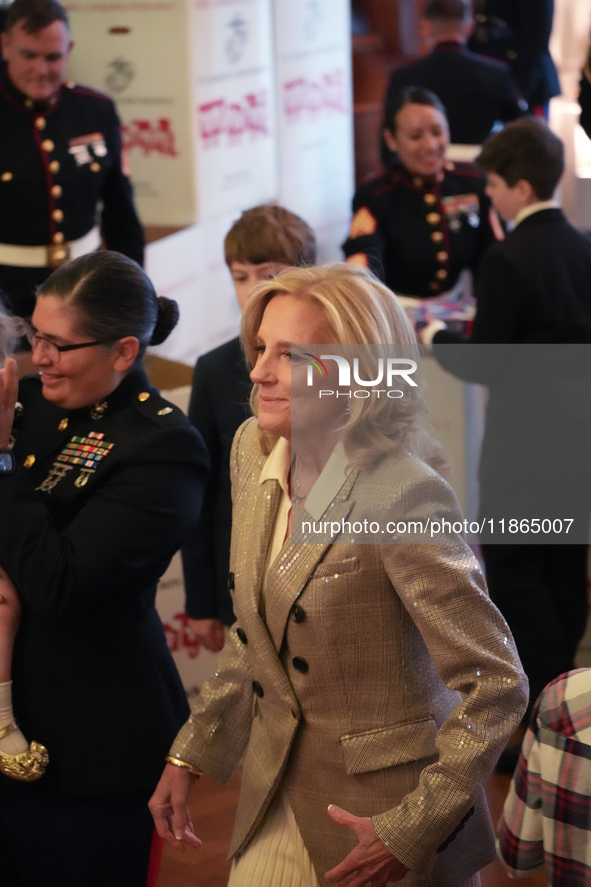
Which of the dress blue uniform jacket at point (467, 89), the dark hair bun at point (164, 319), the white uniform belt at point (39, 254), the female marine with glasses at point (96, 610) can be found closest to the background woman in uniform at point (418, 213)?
the dress blue uniform jacket at point (467, 89)

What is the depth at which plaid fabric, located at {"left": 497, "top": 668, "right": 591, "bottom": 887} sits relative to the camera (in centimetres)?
133

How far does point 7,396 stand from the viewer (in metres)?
1.75

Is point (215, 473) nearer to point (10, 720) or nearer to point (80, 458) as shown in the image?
point (80, 458)

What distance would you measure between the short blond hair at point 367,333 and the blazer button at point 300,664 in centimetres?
27

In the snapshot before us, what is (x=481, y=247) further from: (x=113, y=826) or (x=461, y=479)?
(x=113, y=826)

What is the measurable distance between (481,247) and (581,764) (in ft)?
10.4

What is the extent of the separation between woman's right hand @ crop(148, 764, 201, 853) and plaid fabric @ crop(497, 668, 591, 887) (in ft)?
1.64

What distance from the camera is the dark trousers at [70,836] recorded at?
1.83 meters

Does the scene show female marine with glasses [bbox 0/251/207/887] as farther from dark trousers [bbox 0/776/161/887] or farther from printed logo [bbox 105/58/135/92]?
printed logo [bbox 105/58/135/92]

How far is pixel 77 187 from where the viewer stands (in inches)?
138

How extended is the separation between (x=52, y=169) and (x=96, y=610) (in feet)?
6.64

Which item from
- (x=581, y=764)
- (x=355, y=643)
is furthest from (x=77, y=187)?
(x=581, y=764)

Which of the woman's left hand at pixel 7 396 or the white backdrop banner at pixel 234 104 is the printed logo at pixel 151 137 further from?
the woman's left hand at pixel 7 396

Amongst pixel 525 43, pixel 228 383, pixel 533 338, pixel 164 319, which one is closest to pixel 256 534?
pixel 164 319
